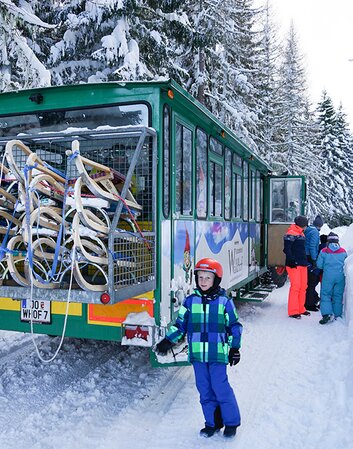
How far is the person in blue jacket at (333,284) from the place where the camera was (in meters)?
7.25

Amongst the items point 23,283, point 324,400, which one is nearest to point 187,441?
point 324,400

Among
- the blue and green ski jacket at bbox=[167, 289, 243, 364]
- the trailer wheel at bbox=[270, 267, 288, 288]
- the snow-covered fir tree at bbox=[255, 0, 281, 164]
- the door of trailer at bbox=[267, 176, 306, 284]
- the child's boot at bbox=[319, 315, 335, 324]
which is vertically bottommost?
the child's boot at bbox=[319, 315, 335, 324]

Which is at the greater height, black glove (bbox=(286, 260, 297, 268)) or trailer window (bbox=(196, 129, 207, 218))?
trailer window (bbox=(196, 129, 207, 218))

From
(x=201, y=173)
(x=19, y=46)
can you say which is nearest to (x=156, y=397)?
(x=201, y=173)

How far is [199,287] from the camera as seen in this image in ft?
11.9

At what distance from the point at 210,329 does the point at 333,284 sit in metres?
4.43

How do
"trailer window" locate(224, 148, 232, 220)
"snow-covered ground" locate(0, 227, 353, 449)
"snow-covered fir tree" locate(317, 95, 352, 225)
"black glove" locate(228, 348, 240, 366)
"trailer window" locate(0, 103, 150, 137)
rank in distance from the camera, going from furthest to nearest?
"snow-covered fir tree" locate(317, 95, 352, 225)
"trailer window" locate(224, 148, 232, 220)
"trailer window" locate(0, 103, 150, 137)
"snow-covered ground" locate(0, 227, 353, 449)
"black glove" locate(228, 348, 240, 366)

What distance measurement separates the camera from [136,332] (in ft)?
13.3

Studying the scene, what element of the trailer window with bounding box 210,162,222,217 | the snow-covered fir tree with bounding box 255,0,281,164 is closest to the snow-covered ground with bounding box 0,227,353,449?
the trailer window with bounding box 210,162,222,217

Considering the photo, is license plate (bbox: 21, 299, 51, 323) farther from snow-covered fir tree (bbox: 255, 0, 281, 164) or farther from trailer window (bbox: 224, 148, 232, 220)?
snow-covered fir tree (bbox: 255, 0, 281, 164)

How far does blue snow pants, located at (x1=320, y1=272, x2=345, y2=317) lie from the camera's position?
725 cm

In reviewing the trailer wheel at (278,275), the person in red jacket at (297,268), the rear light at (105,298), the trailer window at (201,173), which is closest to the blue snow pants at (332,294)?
the person in red jacket at (297,268)

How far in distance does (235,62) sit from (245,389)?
1822 cm

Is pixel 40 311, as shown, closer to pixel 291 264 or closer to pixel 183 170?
pixel 183 170
